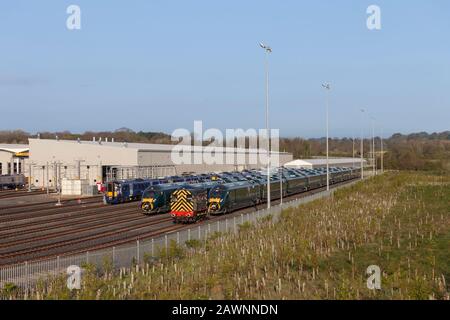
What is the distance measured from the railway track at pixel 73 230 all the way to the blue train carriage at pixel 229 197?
27.7 inches

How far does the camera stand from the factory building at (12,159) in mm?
93562

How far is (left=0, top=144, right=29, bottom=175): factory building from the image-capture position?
307 feet

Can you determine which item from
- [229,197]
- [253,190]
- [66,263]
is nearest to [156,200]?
[229,197]

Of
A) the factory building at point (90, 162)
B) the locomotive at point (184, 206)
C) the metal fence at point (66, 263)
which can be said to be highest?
the factory building at point (90, 162)

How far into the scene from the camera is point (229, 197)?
4722 centimetres

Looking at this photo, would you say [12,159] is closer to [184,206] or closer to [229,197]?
[229,197]

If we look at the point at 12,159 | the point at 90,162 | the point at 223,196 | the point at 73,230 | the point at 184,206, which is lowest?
the point at 73,230

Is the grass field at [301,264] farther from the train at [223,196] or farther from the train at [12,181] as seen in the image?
the train at [12,181]

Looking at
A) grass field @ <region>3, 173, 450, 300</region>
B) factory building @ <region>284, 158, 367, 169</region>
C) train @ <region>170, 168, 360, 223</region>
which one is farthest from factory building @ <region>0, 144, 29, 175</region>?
grass field @ <region>3, 173, 450, 300</region>

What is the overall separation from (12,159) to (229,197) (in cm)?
6154

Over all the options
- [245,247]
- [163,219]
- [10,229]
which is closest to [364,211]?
[163,219]

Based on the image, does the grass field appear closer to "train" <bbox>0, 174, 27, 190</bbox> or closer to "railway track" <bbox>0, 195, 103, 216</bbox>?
"railway track" <bbox>0, 195, 103, 216</bbox>

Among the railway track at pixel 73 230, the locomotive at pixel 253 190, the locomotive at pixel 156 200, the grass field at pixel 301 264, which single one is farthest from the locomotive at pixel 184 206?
the grass field at pixel 301 264

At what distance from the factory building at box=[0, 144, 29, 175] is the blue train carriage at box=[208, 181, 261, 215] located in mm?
55157
